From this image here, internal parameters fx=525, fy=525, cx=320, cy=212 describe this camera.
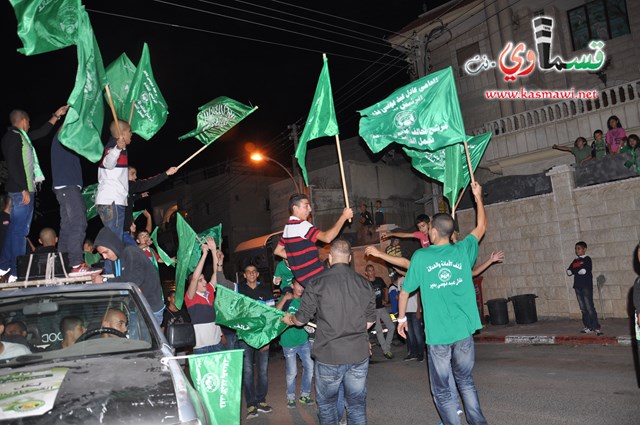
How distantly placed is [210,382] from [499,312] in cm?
1224

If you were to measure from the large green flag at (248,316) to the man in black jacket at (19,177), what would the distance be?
2.86m

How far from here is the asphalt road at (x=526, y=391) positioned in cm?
615

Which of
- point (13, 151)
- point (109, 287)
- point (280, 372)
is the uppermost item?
point (13, 151)

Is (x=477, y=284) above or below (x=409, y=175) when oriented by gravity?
below

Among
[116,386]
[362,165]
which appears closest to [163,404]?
[116,386]

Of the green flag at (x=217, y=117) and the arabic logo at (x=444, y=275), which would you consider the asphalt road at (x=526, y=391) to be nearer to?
the arabic logo at (x=444, y=275)

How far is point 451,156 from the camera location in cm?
784

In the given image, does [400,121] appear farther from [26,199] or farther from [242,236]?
[242,236]

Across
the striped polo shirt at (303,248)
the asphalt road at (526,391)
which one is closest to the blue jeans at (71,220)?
the striped polo shirt at (303,248)

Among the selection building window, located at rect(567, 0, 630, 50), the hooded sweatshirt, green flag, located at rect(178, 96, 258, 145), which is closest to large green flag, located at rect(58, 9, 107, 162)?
the hooded sweatshirt

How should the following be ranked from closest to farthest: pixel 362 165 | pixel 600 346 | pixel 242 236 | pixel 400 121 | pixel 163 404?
pixel 163 404, pixel 400 121, pixel 600 346, pixel 362 165, pixel 242 236

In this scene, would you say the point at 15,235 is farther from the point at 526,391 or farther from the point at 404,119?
the point at 526,391

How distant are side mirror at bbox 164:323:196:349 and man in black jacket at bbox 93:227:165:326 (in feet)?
7.24

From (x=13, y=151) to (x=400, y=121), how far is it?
520cm
